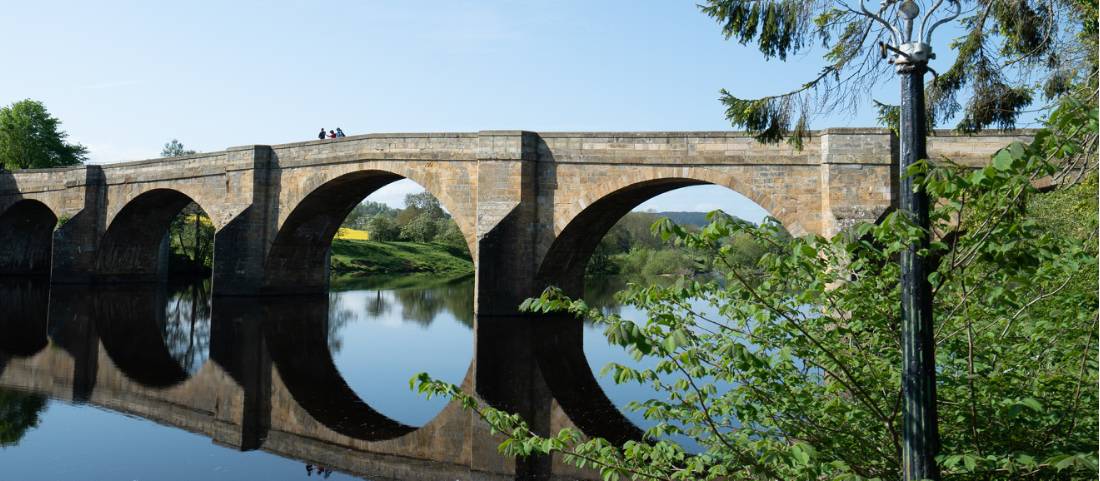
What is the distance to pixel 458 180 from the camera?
1955cm

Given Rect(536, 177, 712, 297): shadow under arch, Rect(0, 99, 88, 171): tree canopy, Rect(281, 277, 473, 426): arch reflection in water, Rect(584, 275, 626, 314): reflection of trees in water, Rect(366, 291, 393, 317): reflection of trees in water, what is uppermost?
Rect(0, 99, 88, 171): tree canopy

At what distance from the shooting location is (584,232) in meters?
19.8

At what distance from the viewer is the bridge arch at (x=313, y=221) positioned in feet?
72.4

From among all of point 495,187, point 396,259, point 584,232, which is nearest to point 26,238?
point 396,259

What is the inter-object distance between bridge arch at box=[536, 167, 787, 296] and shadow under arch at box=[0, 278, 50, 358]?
34.1 ft

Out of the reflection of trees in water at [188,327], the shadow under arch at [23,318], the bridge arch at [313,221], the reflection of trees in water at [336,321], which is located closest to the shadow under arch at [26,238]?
the shadow under arch at [23,318]

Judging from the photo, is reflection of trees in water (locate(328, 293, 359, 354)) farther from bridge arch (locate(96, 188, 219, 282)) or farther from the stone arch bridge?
bridge arch (locate(96, 188, 219, 282))

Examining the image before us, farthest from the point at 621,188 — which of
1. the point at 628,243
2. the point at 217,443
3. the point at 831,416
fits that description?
the point at 628,243

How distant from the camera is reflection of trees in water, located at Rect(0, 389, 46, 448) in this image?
27.3 feet

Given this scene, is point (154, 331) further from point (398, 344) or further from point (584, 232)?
point (584, 232)

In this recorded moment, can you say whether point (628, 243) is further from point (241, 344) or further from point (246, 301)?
point (241, 344)

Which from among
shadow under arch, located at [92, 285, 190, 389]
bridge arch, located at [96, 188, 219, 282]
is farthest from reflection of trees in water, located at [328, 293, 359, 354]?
bridge arch, located at [96, 188, 219, 282]

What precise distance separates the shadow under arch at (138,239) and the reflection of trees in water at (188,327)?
3240 mm

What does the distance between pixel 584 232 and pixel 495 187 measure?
271 cm
